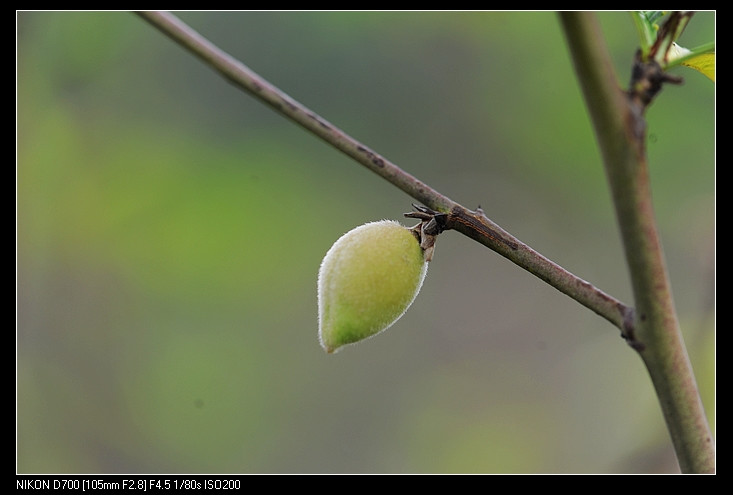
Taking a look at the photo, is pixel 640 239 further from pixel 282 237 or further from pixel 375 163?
pixel 282 237

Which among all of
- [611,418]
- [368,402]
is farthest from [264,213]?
[611,418]

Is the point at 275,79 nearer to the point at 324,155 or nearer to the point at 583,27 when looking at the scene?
the point at 324,155

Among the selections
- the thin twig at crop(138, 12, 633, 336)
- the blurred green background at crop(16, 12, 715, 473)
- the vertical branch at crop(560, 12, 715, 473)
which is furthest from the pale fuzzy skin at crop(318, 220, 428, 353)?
the blurred green background at crop(16, 12, 715, 473)

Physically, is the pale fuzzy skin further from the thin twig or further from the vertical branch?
the vertical branch

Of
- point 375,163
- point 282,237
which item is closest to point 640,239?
point 375,163

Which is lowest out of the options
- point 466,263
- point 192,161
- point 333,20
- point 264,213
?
point 466,263
